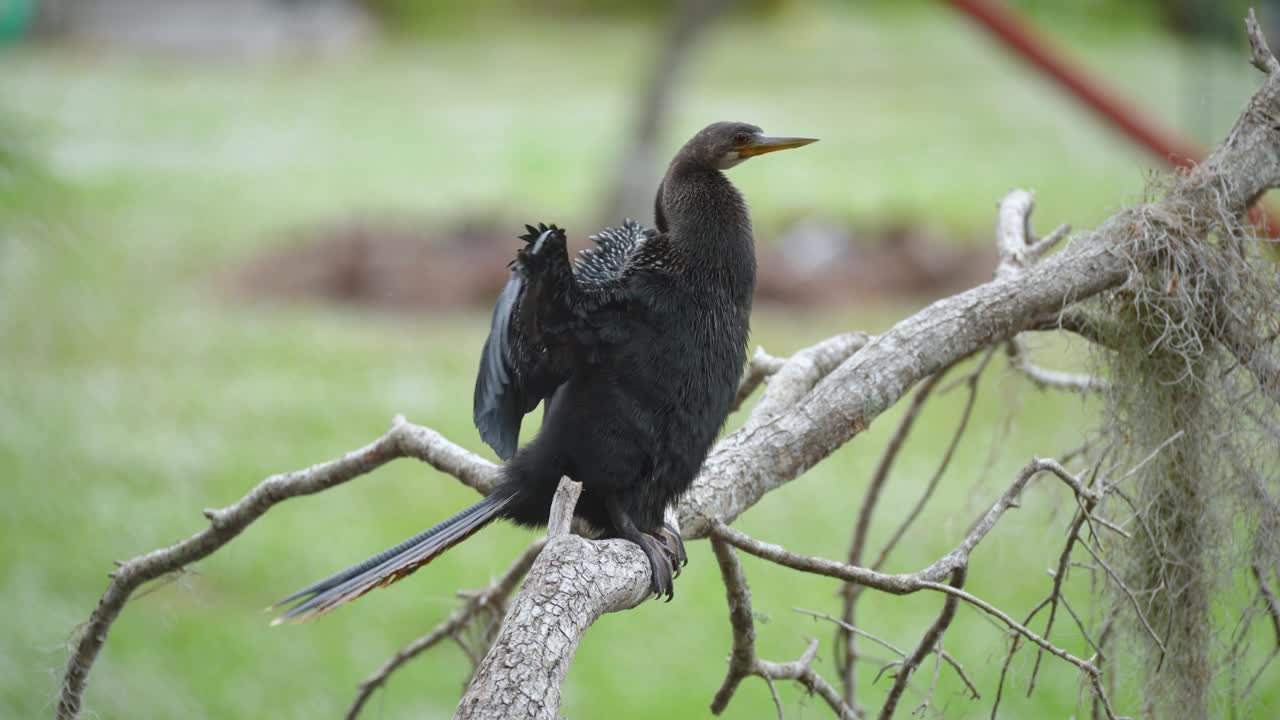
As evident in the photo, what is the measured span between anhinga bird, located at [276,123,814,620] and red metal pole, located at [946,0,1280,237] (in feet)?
12.6

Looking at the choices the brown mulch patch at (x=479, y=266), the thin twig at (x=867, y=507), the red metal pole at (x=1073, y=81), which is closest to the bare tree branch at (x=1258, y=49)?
the thin twig at (x=867, y=507)

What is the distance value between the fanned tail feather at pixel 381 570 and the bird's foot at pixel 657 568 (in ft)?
0.80

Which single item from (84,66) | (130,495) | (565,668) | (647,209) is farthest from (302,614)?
(84,66)

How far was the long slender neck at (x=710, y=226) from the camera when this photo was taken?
203cm

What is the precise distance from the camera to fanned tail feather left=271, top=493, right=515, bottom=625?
1.70 m

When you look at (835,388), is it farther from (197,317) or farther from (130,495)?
(197,317)

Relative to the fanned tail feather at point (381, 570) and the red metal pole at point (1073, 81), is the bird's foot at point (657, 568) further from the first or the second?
the red metal pole at point (1073, 81)

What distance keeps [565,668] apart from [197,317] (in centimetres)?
654

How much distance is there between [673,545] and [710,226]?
0.52 meters

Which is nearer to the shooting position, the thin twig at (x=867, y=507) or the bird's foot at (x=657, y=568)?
the bird's foot at (x=657, y=568)

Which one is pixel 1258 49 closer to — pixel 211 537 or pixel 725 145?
pixel 725 145

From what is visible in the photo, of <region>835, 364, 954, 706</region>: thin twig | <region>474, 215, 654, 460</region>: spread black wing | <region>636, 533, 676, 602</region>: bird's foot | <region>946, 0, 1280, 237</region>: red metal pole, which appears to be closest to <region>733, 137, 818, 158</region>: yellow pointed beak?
<region>474, 215, 654, 460</region>: spread black wing

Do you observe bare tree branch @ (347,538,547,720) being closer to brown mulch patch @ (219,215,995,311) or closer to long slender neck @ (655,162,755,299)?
long slender neck @ (655,162,755,299)

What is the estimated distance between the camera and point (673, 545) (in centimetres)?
204
